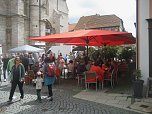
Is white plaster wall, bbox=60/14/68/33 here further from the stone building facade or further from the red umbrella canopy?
the red umbrella canopy

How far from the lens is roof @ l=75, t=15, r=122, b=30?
225 ft

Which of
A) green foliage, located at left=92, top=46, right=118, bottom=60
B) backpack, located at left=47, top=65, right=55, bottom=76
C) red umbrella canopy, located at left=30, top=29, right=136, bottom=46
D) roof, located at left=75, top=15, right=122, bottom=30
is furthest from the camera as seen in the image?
roof, located at left=75, top=15, right=122, bottom=30

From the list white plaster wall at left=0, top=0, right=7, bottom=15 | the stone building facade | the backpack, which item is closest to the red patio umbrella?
the backpack

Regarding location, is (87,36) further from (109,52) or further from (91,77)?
(109,52)

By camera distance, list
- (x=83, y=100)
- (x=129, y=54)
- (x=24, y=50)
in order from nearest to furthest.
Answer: (x=83, y=100)
(x=24, y=50)
(x=129, y=54)

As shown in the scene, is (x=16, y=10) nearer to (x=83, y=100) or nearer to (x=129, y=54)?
(x=129, y=54)

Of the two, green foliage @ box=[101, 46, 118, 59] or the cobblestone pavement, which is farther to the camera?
green foliage @ box=[101, 46, 118, 59]

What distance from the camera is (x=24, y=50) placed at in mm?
19312

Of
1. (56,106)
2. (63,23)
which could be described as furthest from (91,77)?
(63,23)

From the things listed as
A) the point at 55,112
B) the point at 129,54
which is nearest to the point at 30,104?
the point at 55,112

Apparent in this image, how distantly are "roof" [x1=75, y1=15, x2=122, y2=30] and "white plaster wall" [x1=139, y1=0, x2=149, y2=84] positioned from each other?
5616 cm

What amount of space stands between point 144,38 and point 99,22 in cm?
5953

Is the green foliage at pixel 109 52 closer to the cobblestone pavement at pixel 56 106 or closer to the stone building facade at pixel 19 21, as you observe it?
the cobblestone pavement at pixel 56 106

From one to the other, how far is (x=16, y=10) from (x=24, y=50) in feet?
57.6
